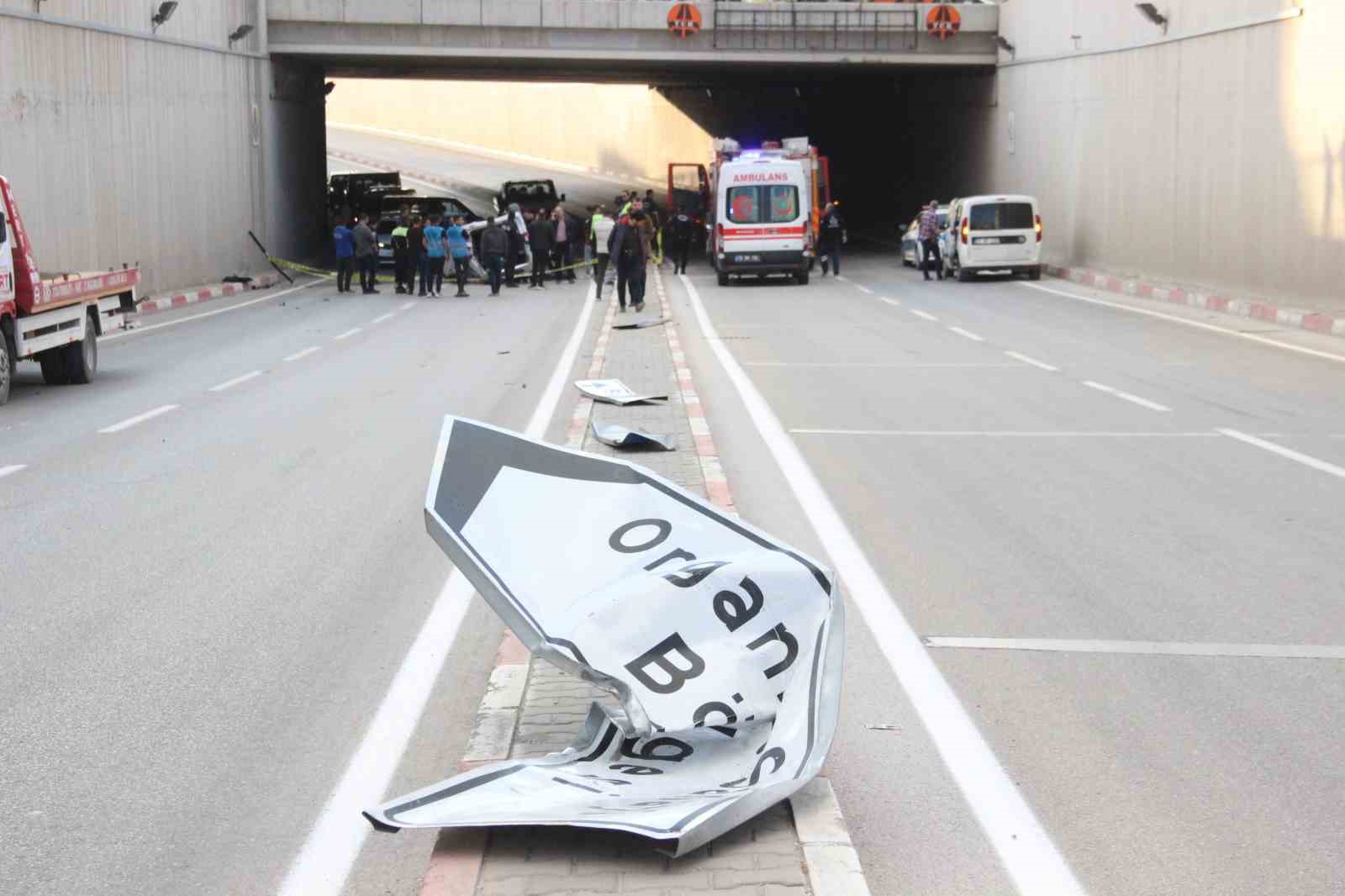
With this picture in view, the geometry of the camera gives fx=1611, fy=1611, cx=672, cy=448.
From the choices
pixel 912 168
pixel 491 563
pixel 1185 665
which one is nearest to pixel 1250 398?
pixel 1185 665

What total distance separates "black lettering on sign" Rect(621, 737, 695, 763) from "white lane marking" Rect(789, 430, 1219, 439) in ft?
27.9

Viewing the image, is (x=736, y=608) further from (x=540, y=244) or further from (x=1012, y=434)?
(x=540, y=244)

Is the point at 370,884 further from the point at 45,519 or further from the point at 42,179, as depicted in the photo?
the point at 42,179

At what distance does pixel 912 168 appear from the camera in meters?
55.5

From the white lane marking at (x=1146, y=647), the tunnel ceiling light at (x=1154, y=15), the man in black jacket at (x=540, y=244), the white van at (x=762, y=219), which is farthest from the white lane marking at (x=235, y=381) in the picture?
the tunnel ceiling light at (x=1154, y=15)

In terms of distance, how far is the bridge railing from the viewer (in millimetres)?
43500

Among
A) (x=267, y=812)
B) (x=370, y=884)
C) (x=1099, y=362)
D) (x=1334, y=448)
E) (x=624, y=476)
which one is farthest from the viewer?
(x=1099, y=362)

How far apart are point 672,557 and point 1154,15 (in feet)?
101

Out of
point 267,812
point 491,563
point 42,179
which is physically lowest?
point 267,812

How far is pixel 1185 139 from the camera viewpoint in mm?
31547

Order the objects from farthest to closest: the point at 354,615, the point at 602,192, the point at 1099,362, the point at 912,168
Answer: the point at 602,192 → the point at 912,168 → the point at 1099,362 → the point at 354,615

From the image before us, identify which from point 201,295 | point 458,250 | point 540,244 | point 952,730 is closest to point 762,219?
point 540,244

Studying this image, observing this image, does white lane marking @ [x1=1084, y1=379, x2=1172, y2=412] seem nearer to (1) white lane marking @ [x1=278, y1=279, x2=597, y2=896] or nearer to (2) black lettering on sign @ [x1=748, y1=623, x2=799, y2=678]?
(1) white lane marking @ [x1=278, y1=279, x2=597, y2=896]

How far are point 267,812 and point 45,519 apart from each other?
553 cm
